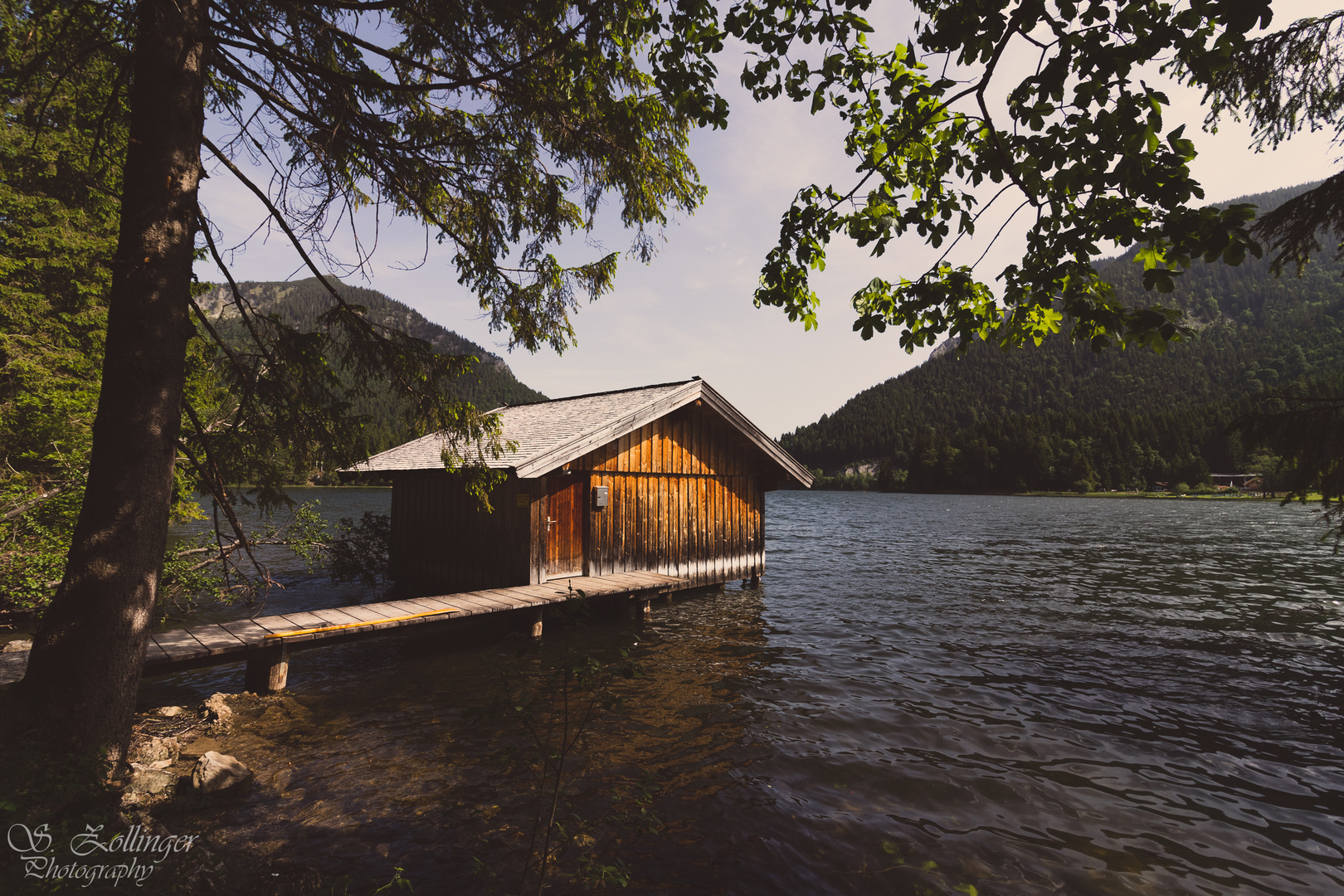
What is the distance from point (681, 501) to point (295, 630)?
9111 mm

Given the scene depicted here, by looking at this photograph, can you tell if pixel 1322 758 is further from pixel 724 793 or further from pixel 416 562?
pixel 416 562

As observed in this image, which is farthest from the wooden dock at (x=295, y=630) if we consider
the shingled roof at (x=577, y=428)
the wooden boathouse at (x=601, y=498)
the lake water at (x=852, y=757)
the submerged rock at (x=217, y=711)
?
the shingled roof at (x=577, y=428)

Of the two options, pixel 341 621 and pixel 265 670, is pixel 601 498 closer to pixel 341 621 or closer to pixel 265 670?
pixel 341 621

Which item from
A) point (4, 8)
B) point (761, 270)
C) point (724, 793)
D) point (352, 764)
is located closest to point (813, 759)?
point (724, 793)

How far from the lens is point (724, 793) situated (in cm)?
622

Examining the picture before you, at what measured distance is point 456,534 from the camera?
46.0 ft

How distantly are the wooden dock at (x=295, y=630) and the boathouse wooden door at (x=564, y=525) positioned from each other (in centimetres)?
98

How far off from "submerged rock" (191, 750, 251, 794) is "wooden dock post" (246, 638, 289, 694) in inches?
97.3

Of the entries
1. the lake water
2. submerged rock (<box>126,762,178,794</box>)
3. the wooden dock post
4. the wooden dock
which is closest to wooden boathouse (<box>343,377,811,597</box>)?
the wooden dock

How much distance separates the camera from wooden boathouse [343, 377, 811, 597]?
12430 mm

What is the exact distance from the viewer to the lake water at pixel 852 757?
16.7 feet

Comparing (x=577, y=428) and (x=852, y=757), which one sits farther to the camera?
(x=577, y=428)

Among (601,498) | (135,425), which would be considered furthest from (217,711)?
(601,498)

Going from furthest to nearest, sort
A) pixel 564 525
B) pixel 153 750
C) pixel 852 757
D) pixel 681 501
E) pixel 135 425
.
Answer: pixel 681 501
pixel 564 525
pixel 852 757
pixel 153 750
pixel 135 425
